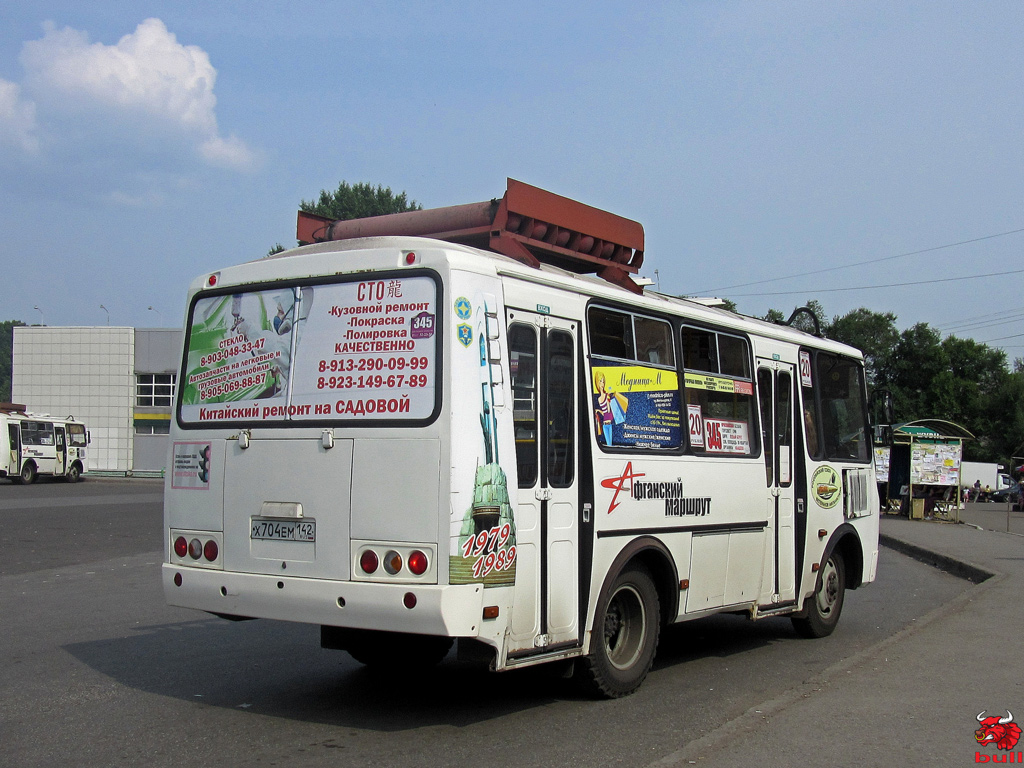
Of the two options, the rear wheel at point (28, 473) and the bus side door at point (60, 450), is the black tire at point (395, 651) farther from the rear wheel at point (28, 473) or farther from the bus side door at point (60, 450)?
the bus side door at point (60, 450)

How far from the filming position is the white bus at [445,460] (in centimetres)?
600

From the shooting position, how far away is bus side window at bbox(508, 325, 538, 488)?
20.9 feet

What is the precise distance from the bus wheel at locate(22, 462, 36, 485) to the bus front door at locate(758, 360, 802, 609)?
42.9 metres

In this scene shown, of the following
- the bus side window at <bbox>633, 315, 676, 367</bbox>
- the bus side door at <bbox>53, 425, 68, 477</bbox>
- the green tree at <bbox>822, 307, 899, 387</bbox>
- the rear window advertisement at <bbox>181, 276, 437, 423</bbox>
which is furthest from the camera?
the green tree at <bbox>822, 307, 899, 387</bbox>

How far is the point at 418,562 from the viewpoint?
19.3 feet

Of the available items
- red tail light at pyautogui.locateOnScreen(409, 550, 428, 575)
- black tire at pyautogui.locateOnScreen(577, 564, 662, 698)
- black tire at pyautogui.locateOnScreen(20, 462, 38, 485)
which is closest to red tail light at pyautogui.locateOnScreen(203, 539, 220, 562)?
red tail light at pyautogui.locateOnScreen(409, 550, 428, 575)

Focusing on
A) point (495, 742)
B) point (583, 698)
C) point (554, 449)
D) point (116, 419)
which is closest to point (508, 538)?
point (554, 449)

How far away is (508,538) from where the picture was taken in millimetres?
6141

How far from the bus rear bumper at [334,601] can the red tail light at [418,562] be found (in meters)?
0.09

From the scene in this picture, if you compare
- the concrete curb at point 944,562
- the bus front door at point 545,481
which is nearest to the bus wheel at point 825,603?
the bus front door at point 545,481

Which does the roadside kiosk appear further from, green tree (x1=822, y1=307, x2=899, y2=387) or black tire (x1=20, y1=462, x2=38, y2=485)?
green tree (x1=822, y1=307, x2=899, y2=387)

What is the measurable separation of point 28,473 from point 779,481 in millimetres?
43295

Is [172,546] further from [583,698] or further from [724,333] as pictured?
[724,333]

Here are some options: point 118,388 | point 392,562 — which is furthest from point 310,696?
point 118,388
